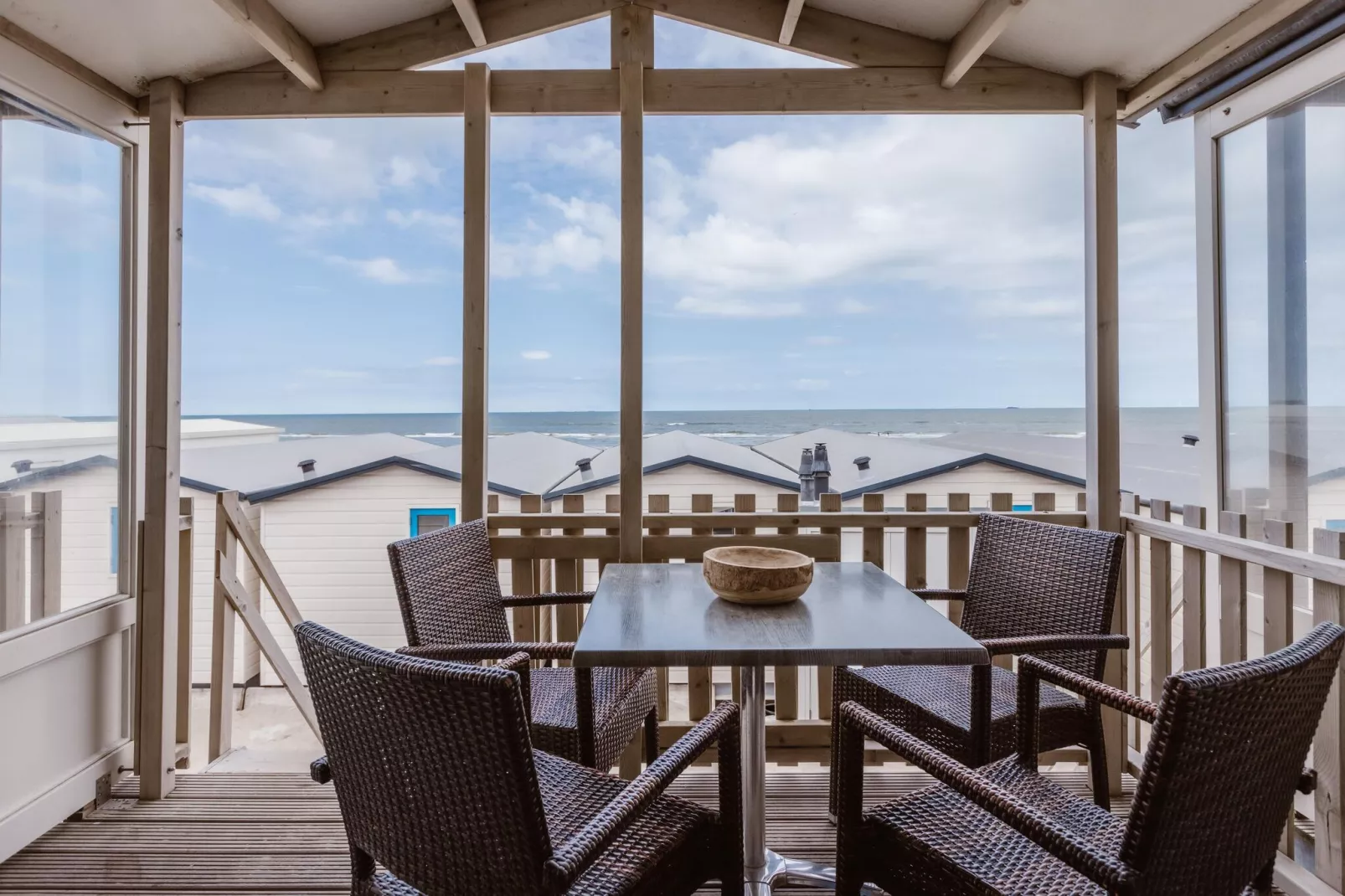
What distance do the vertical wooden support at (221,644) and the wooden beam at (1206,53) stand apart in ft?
12.6

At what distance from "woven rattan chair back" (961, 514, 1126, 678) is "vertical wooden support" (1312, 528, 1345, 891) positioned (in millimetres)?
447

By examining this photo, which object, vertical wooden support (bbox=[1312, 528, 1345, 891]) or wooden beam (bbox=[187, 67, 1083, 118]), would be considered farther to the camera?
wooden beam (bbox=[187, 67, 1083, 118])

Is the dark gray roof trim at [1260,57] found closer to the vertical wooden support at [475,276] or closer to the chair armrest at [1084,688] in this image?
the chair armrest at [1084,688]

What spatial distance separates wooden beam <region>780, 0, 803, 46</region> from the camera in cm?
230

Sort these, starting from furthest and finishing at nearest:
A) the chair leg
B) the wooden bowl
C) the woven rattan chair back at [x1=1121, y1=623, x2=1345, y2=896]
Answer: the chair leg → the wooden bowl → the woven rattan chair back at [x1=1121, y1=623, x2=1345, y2=896]

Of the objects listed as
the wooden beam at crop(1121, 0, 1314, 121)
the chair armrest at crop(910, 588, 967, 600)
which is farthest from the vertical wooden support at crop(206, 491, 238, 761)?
the wooden beam at crop(1121, 0, 1314, 121)

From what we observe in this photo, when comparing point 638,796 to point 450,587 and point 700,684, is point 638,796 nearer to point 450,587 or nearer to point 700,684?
point 450,587

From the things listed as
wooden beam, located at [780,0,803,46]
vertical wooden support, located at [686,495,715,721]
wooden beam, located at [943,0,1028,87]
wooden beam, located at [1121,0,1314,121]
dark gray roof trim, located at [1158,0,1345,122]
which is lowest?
vertical wooden support, located at [686,495,715,721]

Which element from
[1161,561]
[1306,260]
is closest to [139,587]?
[1161,561]

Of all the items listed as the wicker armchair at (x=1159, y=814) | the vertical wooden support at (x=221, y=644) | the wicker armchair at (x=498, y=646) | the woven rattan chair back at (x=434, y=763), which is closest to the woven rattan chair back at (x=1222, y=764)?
the wicker armchair at (x=1159, y=814)

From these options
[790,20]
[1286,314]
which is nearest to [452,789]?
[790,20]

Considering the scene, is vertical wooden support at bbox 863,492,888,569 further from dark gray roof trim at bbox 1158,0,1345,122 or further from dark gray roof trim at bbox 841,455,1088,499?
dark gray roof trim at bbox 841,455,1088,499

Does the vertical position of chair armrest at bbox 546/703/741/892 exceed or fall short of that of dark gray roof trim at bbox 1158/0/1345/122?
it falls short

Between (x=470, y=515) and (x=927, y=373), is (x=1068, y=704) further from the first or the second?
(x=927, y=373)
